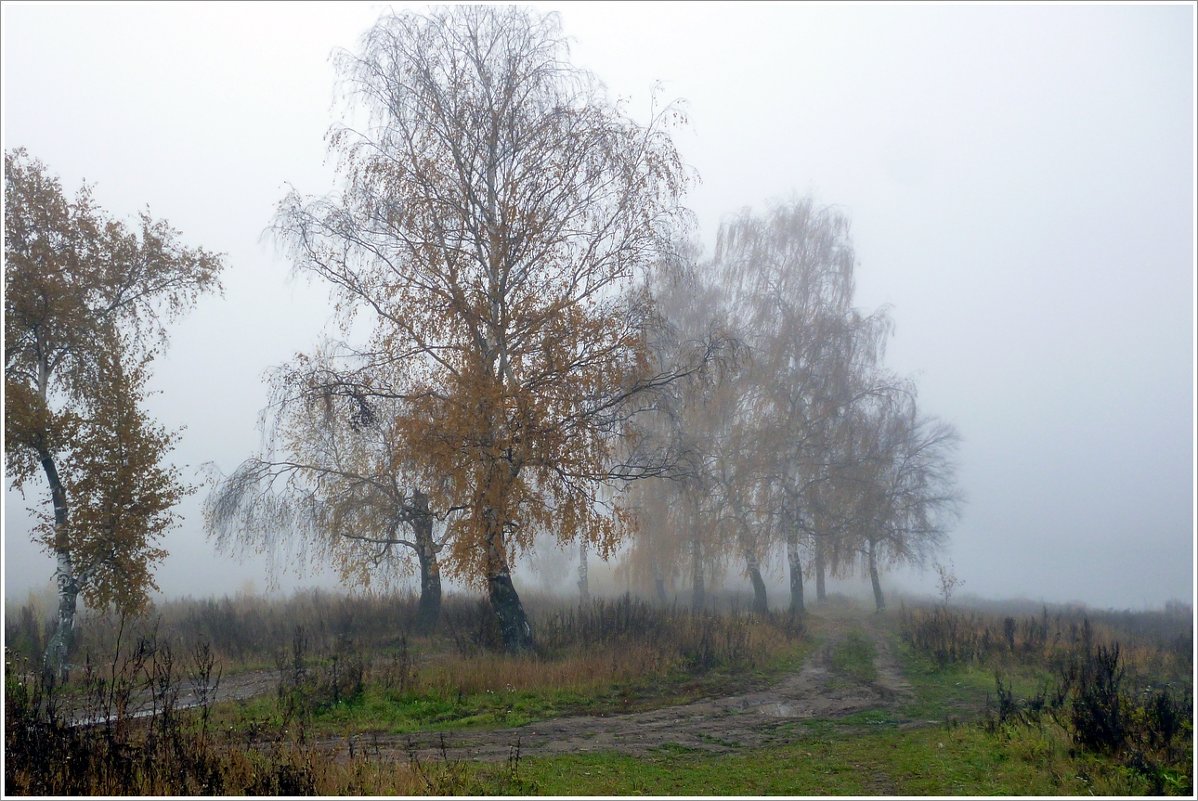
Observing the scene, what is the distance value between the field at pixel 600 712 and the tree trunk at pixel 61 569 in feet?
2.25

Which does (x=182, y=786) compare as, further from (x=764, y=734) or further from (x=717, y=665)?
(x=717, y=665)

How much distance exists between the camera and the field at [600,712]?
21.8 ft

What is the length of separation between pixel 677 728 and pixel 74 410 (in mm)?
11159

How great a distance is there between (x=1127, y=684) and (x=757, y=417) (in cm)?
1362

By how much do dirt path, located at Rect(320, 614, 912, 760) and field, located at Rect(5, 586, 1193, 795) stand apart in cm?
6

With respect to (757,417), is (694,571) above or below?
below

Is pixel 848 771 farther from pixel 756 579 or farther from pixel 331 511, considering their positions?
pixel 756 579

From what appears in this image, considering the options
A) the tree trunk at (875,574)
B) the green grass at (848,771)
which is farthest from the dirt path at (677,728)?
the tree trunk at (875,574)

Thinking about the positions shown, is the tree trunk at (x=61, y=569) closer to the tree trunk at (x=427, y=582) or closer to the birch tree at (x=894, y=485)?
the tree trunk at (x=427, y=582)

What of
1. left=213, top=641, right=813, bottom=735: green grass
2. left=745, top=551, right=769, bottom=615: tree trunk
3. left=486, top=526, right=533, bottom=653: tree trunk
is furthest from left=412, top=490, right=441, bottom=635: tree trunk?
left=745, top=551, right=769, bottom=615: tree trunk

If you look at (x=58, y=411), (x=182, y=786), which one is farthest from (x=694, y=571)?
(x=182, y=786)

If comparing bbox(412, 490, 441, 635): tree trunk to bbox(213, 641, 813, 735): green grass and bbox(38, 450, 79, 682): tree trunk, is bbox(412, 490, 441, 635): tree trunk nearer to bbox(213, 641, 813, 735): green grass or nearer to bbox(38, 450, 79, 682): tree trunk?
bbox(38, 450, 79, 682): tree trunk

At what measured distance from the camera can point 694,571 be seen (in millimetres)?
26109

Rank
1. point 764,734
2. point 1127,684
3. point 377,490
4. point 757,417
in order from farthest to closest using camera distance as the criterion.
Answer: point 757,417 < point 377,490 < point 1127,684 < point 764,734
